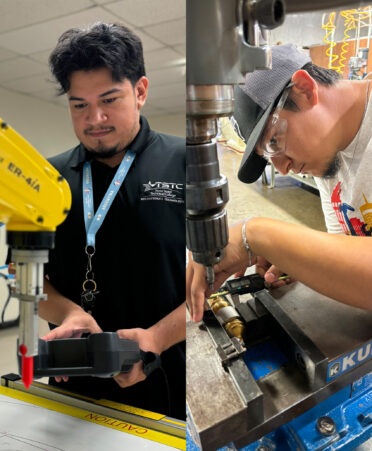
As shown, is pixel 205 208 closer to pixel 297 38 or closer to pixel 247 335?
pixel 247 335

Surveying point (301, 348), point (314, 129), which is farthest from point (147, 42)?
point (301, 348)

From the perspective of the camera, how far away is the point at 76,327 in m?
0.49

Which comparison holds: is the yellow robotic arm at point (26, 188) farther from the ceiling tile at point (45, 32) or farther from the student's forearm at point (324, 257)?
the student's forearm at point (324, 257)

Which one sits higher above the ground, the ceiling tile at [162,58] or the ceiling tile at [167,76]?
the ceiling tile at [162,58]

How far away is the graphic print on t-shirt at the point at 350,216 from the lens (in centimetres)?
79

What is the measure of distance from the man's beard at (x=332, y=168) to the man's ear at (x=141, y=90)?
0.57 m

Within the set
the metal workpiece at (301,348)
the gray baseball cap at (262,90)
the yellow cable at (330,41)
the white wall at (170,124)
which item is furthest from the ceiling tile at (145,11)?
the metal workpiece at (301,348)

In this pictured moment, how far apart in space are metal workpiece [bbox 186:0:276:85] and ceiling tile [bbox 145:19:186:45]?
0.02 metres

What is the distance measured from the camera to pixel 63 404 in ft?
2.01

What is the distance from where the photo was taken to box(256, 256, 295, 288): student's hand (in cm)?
87

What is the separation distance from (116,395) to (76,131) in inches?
18.6

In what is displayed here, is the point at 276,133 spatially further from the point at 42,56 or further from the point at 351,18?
the point at 42,56

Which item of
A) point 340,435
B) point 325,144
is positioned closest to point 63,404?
point 340,435

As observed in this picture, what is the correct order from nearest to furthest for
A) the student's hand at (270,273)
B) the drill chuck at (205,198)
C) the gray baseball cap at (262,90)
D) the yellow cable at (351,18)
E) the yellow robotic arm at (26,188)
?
the yellow robotic arm at (26,188), the drill chuck at (205,198), the gray baseball cap at (262,90), the yellow cable at (351,18), the student's hand at (270,273)
